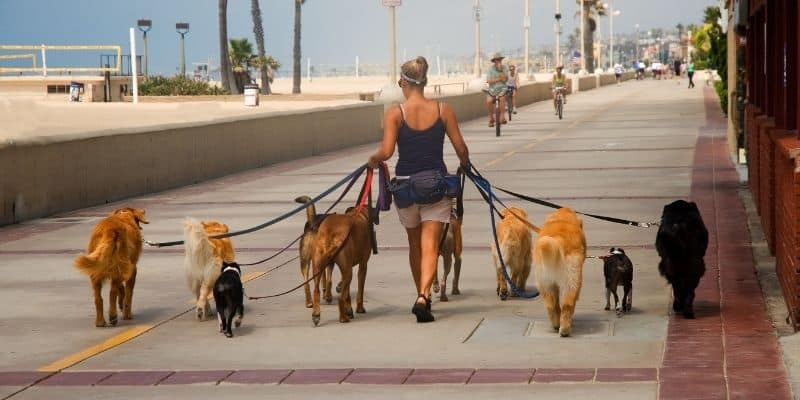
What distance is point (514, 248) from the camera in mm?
12383

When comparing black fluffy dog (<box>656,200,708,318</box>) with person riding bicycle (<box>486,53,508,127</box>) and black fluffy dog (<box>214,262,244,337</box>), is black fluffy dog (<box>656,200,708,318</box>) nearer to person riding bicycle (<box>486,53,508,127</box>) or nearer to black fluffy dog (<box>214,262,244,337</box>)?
black fluffy dog (<box>214,262,244,337</box>)

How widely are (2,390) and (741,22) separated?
1551 cm

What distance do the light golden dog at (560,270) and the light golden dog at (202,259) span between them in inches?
95.1

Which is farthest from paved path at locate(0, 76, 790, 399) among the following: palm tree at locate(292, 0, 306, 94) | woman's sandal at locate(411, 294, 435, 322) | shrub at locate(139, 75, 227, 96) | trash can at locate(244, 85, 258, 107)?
palm tree at locate(292, 0, 306, 94)

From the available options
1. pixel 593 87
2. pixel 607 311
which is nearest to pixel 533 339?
pixel 607 311

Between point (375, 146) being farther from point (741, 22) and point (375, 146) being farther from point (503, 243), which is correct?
point (503, 243)

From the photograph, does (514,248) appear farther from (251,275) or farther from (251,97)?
(251,97)

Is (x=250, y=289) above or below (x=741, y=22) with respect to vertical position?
below

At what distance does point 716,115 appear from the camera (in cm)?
4822

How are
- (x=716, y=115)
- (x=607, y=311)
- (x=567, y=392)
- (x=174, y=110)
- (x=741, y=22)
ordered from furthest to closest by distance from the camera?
(x=174, y=110) → (x=716, y=115) → (x=741, y=22) → (x=607, y=311) → (x=567, y=392)

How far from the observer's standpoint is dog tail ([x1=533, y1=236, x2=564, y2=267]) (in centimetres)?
1051

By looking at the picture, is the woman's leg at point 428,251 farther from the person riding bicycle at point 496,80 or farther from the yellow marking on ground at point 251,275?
the person riding bicycle at point 496,80

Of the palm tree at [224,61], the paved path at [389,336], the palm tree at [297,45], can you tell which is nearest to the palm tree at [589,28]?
the palm tree at [297,45]

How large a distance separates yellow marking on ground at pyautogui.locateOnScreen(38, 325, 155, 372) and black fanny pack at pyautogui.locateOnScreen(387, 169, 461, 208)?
206cm
